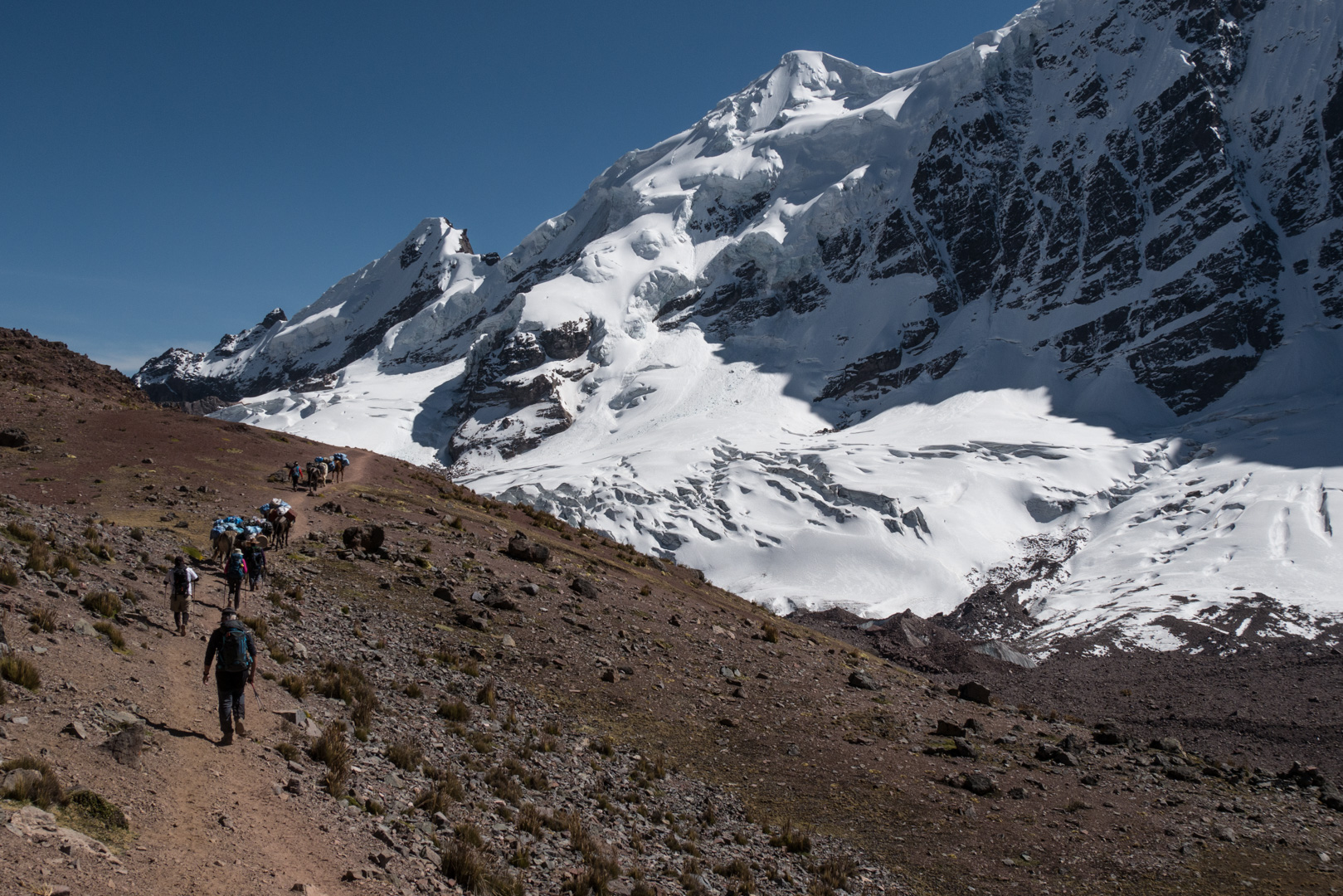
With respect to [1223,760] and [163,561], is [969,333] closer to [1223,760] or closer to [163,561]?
[1223,760]

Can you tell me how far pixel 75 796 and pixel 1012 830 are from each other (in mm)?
16224

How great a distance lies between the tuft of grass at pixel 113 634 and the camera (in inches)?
501

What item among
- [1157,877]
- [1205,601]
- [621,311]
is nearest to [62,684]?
[1157,877]

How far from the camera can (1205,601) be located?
66562 millimetres

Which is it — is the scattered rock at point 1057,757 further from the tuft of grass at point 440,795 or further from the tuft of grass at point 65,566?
the tuft of grass at point 65,566

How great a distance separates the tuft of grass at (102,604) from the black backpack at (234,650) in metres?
3.68

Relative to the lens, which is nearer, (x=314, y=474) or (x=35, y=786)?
(x=35, y=786)

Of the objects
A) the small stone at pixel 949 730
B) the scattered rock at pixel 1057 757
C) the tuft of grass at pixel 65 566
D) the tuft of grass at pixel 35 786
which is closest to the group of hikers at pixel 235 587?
the tuft of grass at pixel 65 566

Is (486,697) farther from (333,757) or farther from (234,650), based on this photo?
(234,650)

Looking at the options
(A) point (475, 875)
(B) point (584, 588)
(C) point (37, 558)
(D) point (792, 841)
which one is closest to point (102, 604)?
(C) point (37, 558)

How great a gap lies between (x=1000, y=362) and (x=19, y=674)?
480ft

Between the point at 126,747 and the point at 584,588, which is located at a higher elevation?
the point at 126,747

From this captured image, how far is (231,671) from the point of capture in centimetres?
1107

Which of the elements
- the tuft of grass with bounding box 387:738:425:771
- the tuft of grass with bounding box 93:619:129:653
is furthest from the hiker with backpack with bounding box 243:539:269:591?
the tuft of grass with bounding box 387:738:425:771
